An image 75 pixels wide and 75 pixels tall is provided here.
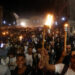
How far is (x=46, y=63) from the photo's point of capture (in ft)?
11.6

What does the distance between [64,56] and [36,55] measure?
149cm

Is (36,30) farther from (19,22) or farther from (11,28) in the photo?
(19,22)

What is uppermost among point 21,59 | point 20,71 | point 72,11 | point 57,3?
point 57,3

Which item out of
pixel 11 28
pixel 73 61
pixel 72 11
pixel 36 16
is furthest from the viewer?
pixel 36 16

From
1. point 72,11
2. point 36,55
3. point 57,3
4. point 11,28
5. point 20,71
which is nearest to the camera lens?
point 20,71

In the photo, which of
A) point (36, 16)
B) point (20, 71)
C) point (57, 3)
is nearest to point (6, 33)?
point (20, 71)

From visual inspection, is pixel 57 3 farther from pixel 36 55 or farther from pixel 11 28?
pixel 36 55

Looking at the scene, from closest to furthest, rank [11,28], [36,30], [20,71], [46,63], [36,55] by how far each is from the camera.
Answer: [46,63]
[20,71]
[36,55]
[11,28]
[36,30]

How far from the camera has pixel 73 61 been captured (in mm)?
3014

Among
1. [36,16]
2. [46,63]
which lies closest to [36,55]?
[46,63]

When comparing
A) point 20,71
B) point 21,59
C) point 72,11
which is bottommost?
point 20,71

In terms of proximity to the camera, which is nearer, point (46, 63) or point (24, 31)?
point (46, 63)

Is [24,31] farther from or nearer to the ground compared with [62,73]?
farther from the ground

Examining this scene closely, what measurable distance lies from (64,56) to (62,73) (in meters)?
1.88
